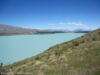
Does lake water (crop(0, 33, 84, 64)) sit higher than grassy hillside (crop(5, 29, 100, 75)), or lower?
lower

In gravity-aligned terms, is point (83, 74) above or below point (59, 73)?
above

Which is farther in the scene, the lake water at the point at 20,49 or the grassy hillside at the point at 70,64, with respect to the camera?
the lake water at the point at 20,49

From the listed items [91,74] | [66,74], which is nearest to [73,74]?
[66,74]

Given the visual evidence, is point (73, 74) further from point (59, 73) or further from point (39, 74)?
point (39, 74)

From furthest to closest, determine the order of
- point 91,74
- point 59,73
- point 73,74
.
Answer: point 59,73
point 73,74
point 91,74

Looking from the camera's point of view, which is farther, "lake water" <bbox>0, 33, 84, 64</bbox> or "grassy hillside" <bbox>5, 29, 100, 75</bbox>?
"lake water" <bbox>0, 33, 84, 64</bbox>

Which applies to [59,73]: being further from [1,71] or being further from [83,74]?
[1,71]

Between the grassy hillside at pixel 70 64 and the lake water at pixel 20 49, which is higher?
the grassy hillside at pixel 70 64

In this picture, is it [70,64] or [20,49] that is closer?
[70,64]

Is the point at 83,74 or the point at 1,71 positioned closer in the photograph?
the point at 83,74

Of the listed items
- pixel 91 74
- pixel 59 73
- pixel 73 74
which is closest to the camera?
pixel 91 74

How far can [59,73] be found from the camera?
1000cm

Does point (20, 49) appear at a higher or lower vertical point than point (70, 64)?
lower

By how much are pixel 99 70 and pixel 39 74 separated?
16.0 feet
